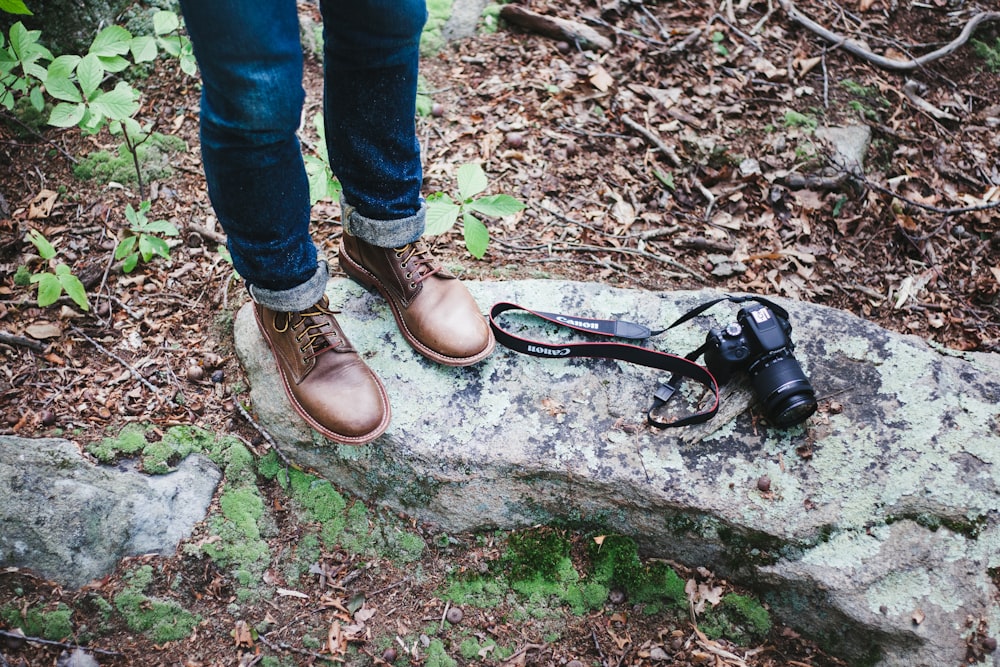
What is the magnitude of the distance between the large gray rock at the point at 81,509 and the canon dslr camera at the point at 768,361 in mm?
2039

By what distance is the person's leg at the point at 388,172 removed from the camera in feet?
6.40

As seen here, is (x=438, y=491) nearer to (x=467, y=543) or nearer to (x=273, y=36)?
(x=467, y=543)

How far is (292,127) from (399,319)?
3.33 feet

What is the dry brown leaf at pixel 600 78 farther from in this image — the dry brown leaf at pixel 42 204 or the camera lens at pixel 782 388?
the dry brown leaf at pixel 42 204

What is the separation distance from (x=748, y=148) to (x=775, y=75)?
2.27 ft

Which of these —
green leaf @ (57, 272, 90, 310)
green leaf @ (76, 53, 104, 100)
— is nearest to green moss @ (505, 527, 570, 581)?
green leaf @ (57, 272, 90, 310)

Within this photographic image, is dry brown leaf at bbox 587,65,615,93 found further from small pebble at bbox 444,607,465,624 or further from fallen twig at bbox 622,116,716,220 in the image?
small pebble at bbox 444,607,465,624

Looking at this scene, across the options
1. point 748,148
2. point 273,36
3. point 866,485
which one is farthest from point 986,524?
point 273,36

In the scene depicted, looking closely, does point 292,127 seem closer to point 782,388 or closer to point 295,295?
point 295,295

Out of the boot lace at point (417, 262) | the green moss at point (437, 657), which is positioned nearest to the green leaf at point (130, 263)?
the boot lace at point (417, 262)

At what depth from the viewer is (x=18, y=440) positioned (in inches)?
97.7

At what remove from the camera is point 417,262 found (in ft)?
8.70

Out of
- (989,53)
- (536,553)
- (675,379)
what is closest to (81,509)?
(536,553)

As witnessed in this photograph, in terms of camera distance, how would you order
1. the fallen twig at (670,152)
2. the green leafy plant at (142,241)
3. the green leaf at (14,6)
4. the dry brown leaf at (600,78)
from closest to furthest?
1. the green leaf at (14,6)
2. the green leafy plant at (142,241)
3. the fallen twig at (670,152)
4. the dry brown leaf at (600,78)
